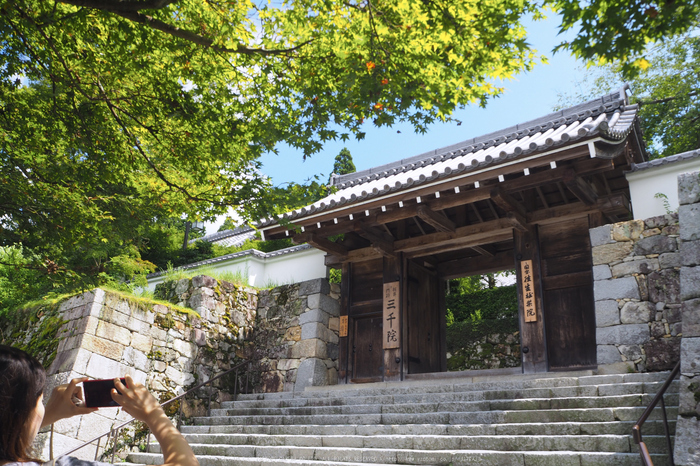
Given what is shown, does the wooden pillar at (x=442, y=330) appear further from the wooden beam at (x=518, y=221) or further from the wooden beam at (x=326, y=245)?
the wooden beam at (x=518, y=221)

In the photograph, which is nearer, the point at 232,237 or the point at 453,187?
the point at 453,187

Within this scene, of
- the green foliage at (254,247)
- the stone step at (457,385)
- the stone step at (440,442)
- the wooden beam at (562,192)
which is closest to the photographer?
the stone step at (440,442)

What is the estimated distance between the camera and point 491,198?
7.93 m

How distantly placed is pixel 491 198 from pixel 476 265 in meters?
2.75

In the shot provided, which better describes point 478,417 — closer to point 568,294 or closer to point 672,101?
point 568,294

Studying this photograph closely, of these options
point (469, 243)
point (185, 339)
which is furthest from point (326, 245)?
point (185, 339)

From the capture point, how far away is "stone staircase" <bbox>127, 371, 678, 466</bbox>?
505 centimetres

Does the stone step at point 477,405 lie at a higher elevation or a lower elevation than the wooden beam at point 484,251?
lower

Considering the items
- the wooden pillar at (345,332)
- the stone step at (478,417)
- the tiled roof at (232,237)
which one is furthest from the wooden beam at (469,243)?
the tiled roof at (232,237)

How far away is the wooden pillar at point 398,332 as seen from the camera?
9117mm

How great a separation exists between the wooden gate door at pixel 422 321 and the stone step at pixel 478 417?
246cm

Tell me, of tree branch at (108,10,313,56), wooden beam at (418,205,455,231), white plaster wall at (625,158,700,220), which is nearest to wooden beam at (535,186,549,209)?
white plaster wall at (625,158,700,220)

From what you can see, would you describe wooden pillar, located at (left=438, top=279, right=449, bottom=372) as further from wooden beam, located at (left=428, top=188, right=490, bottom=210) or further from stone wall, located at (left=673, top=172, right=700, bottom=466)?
stone wall, located at (left=673, top=172, right=700, bottom=466)

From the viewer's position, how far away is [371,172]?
1320cm
